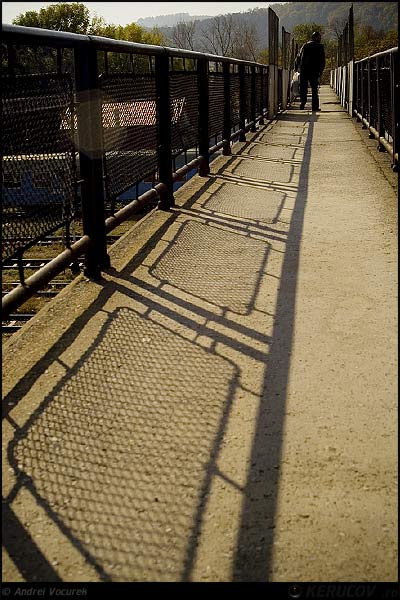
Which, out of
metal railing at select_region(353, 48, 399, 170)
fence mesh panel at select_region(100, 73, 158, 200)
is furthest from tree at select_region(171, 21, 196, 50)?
fence mesh panel at select_region(100, 73, 158, 200)

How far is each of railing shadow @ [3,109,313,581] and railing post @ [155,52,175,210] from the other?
231 centimetres

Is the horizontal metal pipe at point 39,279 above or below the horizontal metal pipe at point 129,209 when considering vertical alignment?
below

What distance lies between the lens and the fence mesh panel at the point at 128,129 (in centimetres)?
455

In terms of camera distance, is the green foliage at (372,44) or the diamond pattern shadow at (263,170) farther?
the green foliage at (372,44)

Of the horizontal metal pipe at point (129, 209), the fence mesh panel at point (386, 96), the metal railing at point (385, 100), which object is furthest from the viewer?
the fence mesh panel at point (386, 96)

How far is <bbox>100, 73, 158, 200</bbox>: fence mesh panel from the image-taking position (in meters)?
4.55

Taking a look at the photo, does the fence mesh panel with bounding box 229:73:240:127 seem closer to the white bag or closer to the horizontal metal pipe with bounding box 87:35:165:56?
the horizontal metal pipe with bounding box 87:35:165:56

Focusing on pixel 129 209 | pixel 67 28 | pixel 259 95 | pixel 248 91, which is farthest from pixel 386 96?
pixel 67 28

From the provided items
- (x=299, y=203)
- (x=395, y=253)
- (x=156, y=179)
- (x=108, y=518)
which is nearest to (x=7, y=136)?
(x=108, y=518)

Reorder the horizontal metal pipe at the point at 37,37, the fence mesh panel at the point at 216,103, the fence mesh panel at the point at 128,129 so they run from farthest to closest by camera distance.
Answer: the fence mesh panel at the point at 216,103 → the fence mesh panel at the point at 128,129 → the horizontal metal pipe at the point at 37,37

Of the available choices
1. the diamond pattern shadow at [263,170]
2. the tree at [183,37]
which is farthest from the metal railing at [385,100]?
the tree at [183,37]

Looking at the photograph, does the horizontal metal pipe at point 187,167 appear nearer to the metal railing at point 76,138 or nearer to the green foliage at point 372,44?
the metal railing at point 76,138

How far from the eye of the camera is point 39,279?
3369 mm

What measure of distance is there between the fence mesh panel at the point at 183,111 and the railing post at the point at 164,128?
32 cm
